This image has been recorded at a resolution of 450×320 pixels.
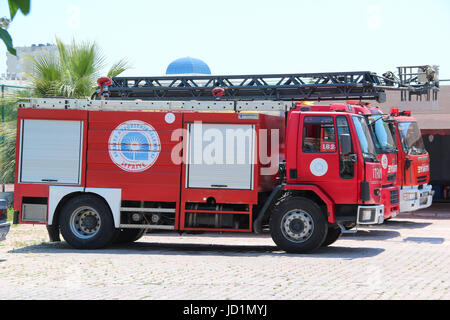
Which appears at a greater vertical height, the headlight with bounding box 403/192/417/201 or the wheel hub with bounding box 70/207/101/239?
the headlight with bounding box 403/192/417/201

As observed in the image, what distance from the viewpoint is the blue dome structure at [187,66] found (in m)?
48.2

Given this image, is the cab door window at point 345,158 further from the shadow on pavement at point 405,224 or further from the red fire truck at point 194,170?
the shadow on pavement at point 405,224

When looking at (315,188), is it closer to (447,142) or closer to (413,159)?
(413,159)

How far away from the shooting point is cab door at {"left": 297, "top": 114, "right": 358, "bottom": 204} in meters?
13.2

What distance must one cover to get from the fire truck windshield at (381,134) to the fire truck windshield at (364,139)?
0.52 metres

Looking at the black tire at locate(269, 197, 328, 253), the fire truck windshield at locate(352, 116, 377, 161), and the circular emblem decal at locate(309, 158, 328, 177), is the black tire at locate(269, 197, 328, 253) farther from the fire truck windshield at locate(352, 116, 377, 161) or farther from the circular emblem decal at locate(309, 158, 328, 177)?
the fire truck windshield at locate(352, 116, 377, 161)

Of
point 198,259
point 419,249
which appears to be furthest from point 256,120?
point 419,249

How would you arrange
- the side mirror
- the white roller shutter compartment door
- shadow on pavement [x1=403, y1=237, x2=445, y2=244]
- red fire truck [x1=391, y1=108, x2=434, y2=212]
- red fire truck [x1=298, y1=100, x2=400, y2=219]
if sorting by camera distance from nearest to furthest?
the side mirror, the white roller shutter compartment door, red fire truck [x1=298, y1=100, x2=400, y2=219], shadow on pavement [x1=403, y1=237, x2=445, y2=244], red fire truck [x1=391, y1=108, x2=434, y2=212]

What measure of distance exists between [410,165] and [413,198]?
98 centimetres

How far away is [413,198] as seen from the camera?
1773cm

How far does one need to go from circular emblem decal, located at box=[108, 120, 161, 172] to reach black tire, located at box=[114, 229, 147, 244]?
1914 millimetres

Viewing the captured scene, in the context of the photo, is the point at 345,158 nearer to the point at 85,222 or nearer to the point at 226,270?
the point at 226,270

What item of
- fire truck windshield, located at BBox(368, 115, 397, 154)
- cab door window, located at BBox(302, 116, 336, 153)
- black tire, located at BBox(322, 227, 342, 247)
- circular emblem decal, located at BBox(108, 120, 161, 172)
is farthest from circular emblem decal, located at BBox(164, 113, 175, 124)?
fire truck windshield, located at BBox(368, 115, 397, 154)
